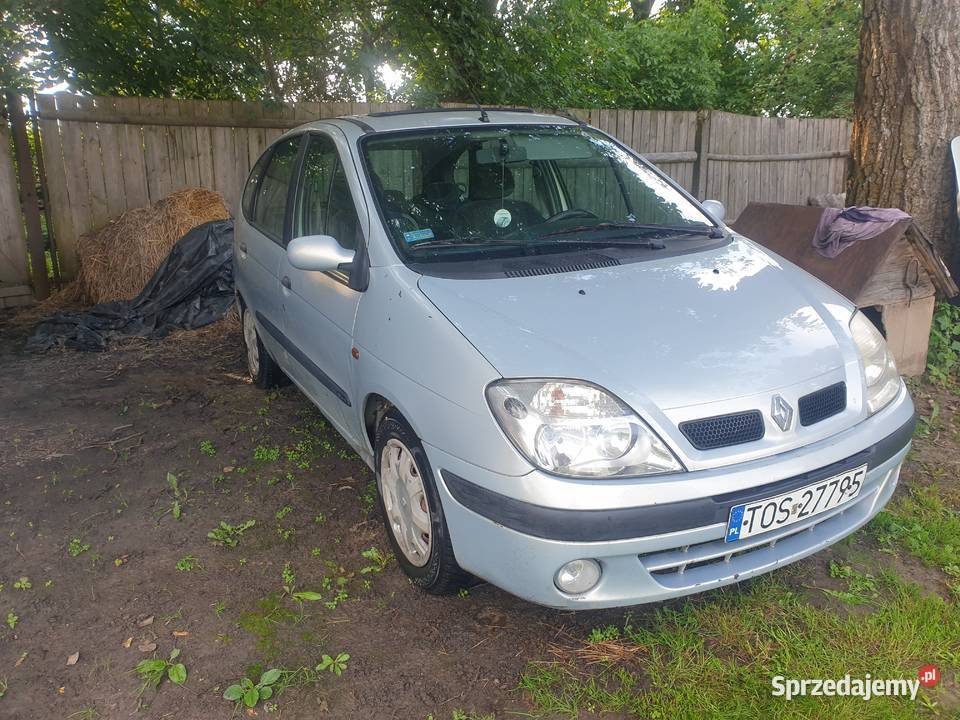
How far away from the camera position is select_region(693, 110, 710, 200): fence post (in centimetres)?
1000

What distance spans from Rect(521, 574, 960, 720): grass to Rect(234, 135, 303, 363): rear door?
258cm

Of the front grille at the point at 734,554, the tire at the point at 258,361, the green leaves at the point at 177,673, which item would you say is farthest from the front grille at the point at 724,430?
the tire at the point at 258,361

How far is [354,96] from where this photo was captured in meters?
9.52

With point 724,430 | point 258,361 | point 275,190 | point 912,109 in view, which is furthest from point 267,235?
point 912,109

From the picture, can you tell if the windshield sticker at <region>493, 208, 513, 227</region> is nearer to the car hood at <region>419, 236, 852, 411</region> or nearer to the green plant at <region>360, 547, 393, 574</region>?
the car hood at <region>419, 236, 852, 411</region>

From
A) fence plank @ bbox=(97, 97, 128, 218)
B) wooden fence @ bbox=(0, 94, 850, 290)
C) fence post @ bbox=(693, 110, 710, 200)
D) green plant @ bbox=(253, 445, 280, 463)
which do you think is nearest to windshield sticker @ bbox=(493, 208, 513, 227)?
green plant @ bbox=(253, 445, 280, 463)

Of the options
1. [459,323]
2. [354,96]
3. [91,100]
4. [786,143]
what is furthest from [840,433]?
[786,143]

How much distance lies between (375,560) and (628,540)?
1340 millimetres

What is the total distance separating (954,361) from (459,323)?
13.5 ft

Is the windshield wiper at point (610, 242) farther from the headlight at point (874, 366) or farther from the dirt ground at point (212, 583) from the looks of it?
the dirt ground at point (212, 583)

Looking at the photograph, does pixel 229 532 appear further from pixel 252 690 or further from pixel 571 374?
pixel 571 374

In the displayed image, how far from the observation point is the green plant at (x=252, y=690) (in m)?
2.53

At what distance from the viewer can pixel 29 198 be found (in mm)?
7312

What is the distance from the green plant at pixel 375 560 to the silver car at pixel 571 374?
0.47 ft
